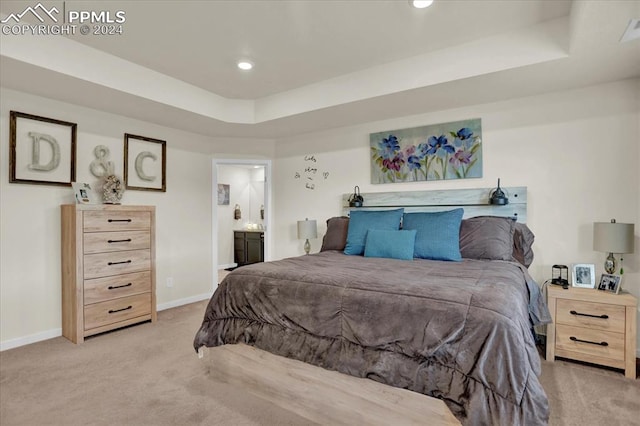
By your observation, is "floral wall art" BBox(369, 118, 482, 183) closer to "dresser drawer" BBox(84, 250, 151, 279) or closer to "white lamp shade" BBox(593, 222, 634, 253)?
"white lamp shade" BBox(593, 222, 634, 253)

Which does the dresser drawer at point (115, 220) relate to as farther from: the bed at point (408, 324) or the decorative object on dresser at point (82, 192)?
the bed at point (408, 324)

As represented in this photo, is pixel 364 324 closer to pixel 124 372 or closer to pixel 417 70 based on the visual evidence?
pixel 124 372

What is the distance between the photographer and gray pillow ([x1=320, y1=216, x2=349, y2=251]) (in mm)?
3609

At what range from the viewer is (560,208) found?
302cm

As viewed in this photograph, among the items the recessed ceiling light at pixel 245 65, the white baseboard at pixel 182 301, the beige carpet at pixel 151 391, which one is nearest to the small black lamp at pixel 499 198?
the beige carpet at pixel 151 391

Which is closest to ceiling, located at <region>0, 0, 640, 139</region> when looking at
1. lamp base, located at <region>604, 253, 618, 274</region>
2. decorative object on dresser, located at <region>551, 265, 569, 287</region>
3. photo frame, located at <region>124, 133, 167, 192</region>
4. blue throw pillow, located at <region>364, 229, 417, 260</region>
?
photo frame, located at <region>124, 133, 167, 192</region>

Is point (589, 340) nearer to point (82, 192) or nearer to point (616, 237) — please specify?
point (616, 237)

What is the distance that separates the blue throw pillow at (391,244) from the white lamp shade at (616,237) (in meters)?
1.39

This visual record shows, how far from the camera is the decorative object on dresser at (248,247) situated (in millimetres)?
6720

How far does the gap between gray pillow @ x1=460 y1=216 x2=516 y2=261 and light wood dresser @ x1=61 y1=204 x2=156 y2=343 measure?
10.5ft

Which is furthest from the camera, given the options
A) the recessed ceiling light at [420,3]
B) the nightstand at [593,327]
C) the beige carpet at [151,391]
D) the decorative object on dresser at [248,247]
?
the decorative object on dresser at [248,247]

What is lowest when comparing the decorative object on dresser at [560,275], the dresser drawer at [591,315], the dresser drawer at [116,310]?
the dresser drawer at [116,310]

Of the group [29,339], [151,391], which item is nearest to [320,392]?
[151,391]

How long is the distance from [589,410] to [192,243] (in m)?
4.28
